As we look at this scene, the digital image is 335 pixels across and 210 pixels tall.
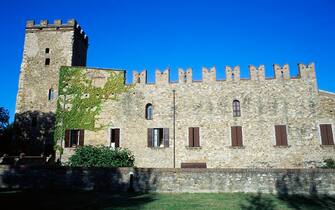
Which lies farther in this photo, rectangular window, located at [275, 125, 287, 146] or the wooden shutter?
rectangular window, located at [275, 125, 287, 146]

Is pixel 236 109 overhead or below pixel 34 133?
overhead

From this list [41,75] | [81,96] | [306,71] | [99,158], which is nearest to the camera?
[99,158]

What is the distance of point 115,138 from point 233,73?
37.7ft

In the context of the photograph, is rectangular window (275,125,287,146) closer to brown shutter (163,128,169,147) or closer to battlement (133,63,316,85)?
battlement (133,63,316,85)

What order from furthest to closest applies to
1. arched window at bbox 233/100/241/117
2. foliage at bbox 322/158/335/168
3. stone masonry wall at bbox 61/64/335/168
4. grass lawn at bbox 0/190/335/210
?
arched window at bbox 233/100/241/117 → stone masonry wall at bbox 61/64/335/168 → foliage at bbox 322/158/335/168 → grass lawn at bbox 0/190/335/210

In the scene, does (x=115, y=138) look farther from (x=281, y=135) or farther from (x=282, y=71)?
(x=282, y=71)

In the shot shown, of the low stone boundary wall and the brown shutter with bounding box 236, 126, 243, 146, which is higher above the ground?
the brown shutter with bounding box 236, 126, 243, 146

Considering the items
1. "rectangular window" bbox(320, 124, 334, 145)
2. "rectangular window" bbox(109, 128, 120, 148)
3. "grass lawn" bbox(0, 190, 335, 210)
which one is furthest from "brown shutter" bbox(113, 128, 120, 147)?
"rectangular window" bbox(320, 124, 334, 145)

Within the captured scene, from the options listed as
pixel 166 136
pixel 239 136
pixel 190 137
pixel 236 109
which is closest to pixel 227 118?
pixel 236 109

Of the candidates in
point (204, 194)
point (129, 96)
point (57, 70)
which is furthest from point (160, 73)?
point (204, 194)

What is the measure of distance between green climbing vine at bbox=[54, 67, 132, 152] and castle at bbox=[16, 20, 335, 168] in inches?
3.4

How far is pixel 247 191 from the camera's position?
13.3 m

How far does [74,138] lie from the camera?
936 inches

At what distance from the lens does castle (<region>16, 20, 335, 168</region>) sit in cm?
2180
